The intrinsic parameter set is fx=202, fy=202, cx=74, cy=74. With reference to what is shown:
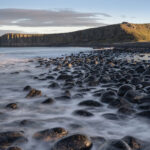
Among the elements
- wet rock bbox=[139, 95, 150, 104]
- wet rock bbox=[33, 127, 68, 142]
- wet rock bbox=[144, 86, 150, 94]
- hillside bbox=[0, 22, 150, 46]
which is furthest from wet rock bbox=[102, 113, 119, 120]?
hillside bbox=[0, 22, 150, 46]

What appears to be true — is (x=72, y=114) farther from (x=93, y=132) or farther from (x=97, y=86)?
(x=97, y=86)

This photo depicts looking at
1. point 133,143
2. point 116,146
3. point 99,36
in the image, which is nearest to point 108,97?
point 133,143

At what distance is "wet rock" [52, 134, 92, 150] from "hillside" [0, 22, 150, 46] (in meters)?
92.0

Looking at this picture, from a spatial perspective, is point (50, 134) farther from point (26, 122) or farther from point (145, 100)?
point (145, 100)

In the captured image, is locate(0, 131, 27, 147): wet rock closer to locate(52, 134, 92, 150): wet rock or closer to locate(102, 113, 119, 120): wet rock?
locate(52, 134, 92, 150): wet rock

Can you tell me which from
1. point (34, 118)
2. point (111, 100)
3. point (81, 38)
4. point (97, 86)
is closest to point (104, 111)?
point (111, 100)

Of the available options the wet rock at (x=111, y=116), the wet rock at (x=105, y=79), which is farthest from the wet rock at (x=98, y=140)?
the wet rock at (x=105, y=79)

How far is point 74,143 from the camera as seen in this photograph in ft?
8.73

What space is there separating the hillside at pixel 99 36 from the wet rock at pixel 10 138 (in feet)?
301

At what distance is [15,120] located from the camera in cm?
380

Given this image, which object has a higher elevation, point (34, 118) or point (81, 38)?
point (81, 38)

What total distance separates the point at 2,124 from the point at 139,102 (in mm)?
2900

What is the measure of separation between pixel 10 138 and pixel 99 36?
419ft

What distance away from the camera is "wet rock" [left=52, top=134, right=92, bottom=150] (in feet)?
8.60
